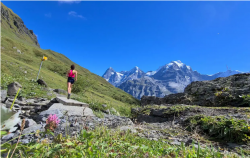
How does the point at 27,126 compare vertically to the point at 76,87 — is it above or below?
below

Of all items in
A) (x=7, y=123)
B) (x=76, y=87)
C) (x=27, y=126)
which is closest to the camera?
(x=7, y=123)

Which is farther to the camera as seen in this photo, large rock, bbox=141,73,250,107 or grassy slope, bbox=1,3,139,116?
grassy slope, bbox=1,3,139,116

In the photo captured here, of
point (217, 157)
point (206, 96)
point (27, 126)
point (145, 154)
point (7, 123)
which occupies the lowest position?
point (27, 126)

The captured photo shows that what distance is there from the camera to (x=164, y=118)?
8.26 meters

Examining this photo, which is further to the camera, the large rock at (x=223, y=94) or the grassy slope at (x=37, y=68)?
the grassy slope at (x=37, y=68)

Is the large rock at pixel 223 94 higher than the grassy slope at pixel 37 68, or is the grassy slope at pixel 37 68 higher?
the grassy slope at pixel 37 68

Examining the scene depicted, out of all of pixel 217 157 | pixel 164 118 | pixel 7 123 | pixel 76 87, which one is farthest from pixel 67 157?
pixel 76 87

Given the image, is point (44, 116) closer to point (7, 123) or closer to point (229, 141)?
point (7, 123)

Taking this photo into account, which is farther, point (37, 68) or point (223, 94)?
point (37, 68)

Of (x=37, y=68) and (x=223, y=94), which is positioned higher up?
(x=37, y=68)

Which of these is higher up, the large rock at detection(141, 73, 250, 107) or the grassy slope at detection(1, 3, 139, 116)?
the grassy slope at detection(1, 3, 139, 116)

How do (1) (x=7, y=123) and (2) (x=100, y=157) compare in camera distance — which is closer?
(1) (x=7, y=123)

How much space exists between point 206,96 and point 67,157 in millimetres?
11081

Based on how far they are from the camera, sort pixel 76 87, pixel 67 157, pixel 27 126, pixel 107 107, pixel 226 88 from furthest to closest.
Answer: pixel 76 87 < pixel 107 107 < pixel 226 88 < pixel 27 126 < pixel 67 157
